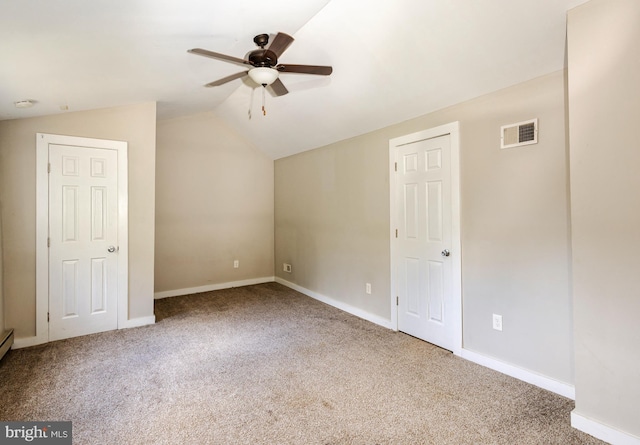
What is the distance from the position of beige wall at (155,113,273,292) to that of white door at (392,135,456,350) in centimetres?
308

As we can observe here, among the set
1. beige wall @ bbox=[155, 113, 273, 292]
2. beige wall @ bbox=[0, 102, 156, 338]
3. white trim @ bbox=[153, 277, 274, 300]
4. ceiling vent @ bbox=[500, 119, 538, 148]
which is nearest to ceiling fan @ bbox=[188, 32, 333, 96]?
ceiling vent @ bbox=[500, 119, 538, 148]

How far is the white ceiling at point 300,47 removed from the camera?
73.2 inches

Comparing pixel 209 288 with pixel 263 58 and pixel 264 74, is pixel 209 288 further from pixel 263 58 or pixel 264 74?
pixel 263 58

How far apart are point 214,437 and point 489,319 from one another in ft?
7.50

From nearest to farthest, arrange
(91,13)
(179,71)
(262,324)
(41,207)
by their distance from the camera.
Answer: (91,13)
(179,71)
(41,207)
(262,324)

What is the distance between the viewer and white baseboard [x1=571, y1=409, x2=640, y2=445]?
1.69 m

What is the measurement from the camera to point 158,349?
3039mm

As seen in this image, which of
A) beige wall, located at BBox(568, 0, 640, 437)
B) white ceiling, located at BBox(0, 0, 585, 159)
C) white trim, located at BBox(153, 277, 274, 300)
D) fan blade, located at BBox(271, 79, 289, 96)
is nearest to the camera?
beige wall, located at BBox(568, 0, 640, 437)

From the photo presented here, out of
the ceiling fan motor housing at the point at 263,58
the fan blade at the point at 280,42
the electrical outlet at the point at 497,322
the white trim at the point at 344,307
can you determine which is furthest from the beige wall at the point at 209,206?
the electrical outlet at the point at 497,322

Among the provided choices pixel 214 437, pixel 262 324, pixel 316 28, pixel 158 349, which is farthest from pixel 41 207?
pixel 316 28

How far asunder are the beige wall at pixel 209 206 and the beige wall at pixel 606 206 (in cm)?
477

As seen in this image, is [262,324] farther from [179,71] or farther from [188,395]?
[179,71]

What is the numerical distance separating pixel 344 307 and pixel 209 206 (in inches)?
113

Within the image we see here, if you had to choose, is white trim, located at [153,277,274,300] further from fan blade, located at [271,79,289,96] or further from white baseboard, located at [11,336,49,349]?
fan blade, located at [271,79,289,96]
